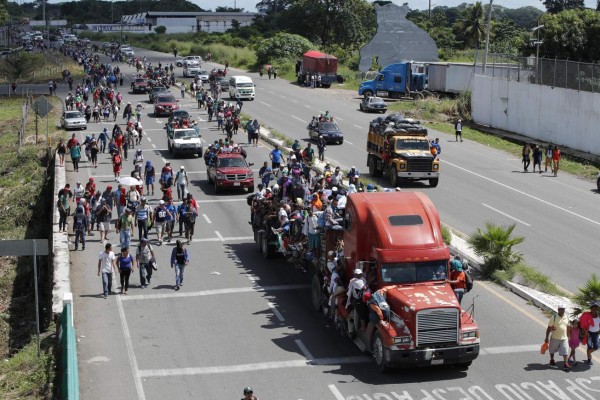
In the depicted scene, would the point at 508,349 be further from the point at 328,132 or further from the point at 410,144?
the point at 328,132

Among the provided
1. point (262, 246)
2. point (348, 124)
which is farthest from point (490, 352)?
point (348, 124)

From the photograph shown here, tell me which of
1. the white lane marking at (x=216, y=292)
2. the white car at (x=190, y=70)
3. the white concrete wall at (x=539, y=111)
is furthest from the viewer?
the white car at (x=190, y=70)

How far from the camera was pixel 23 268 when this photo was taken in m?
31.7

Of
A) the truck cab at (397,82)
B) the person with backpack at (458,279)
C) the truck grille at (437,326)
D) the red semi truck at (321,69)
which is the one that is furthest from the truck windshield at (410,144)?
the red semi truck at (321,69)

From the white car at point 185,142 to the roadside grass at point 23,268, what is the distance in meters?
6.73

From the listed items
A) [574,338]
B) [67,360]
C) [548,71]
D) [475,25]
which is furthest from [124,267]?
[475,25]

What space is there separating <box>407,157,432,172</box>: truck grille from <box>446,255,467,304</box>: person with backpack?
18327 millimetres

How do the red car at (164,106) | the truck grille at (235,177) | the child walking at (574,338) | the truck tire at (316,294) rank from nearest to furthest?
the child walking at (574,338) → the truck tire at (316,294) → the truck grille at (235,177) → the red car at (164,106)

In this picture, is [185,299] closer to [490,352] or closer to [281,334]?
[281,334]

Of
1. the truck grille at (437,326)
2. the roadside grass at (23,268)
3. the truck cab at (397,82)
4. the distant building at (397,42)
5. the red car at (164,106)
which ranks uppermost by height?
the distant building at (397,42)

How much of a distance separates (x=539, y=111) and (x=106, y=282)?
38100 millimetres

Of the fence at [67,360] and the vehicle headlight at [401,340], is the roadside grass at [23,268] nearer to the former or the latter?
the fence at [67,360]

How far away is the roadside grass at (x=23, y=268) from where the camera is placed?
61.4 feet

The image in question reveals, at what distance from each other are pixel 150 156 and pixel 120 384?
31.6 meters
